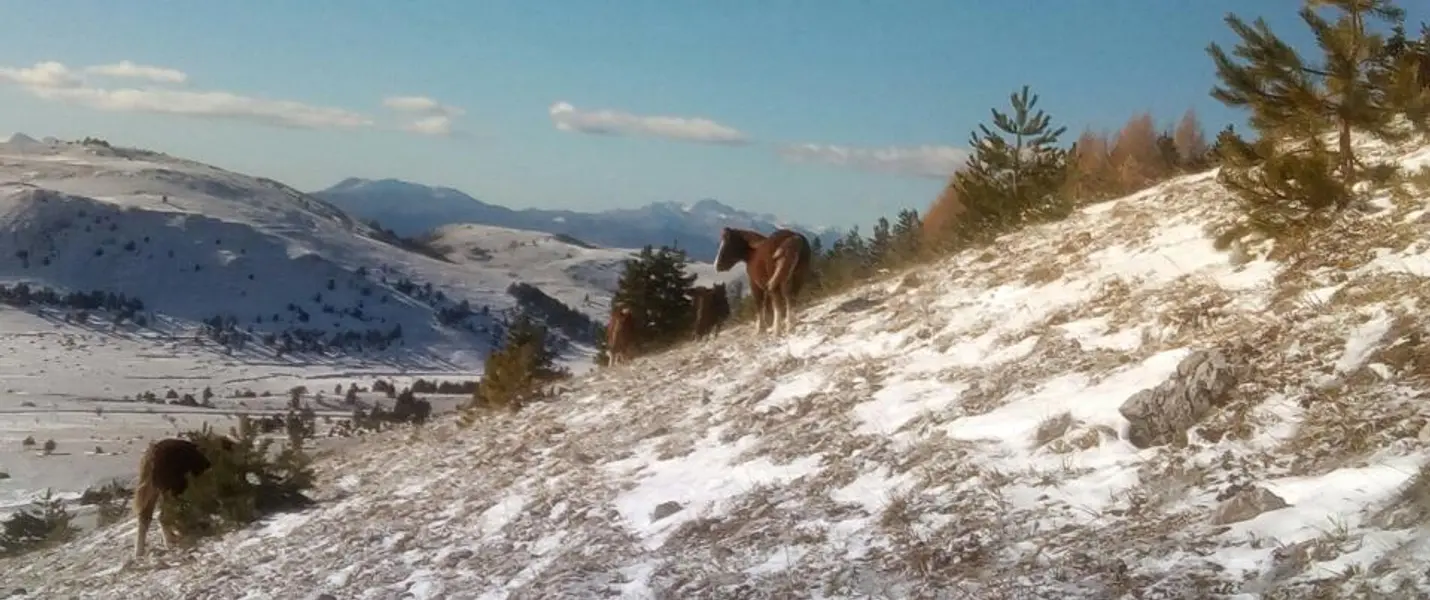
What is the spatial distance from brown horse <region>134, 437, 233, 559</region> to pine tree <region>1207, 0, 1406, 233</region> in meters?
12.8

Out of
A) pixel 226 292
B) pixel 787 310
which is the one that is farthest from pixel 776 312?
pixel 226 292

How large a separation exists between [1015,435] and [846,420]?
213 centimetres

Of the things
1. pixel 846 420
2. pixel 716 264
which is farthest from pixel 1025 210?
pixel 846 420

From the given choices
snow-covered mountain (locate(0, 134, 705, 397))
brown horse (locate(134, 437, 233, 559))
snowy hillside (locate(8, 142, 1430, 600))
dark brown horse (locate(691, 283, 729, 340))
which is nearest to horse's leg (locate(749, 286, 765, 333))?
snowy hillside (locate(8, 142, 1430, 600))

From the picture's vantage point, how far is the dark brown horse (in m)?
23.4

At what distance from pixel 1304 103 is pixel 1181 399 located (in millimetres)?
4377

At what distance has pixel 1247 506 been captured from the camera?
20.5 feet

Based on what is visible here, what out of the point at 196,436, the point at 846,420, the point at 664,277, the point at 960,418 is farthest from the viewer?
the point at 664,277

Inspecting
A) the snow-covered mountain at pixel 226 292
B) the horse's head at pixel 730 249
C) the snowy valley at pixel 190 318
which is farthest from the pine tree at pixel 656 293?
the snow-covered mountain at pixel 226 292

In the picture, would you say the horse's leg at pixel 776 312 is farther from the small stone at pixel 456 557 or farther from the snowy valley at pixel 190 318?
the snowy valley at pixel 190 318

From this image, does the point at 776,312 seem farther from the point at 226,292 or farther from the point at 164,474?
the point at 226,292

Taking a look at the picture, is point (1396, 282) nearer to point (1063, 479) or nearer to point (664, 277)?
point (1063, 479)

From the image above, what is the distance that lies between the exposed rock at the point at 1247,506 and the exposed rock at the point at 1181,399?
1.19 meters

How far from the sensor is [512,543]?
9.75 m
